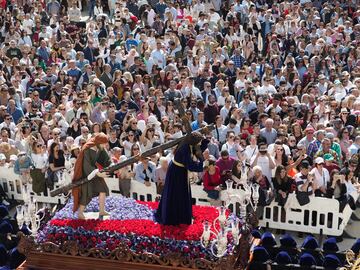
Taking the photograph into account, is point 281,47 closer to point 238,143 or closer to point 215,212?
point 238,143

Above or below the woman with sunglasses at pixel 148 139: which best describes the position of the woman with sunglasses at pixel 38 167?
below

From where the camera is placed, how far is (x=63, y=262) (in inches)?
611

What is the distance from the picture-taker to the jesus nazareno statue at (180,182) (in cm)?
1523

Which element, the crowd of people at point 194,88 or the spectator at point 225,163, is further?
the crowd of people at point 194,88

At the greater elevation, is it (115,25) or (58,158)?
(115,25)

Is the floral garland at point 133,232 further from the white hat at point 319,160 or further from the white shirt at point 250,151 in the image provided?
the white shirt at point 250,151

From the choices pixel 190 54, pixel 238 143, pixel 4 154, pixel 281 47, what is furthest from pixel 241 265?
pixel 281 47

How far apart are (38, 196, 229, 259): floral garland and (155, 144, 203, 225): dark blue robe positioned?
19cm

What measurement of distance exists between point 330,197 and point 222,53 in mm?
9359

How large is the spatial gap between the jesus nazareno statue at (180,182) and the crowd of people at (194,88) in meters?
Answer: 0.77

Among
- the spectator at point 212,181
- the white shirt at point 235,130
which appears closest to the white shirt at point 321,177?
the spectator at point 212,181

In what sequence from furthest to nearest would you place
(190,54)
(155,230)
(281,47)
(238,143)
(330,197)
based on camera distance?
(281,47)
(190,54)
(238,143)
(330,197)
(155,230)

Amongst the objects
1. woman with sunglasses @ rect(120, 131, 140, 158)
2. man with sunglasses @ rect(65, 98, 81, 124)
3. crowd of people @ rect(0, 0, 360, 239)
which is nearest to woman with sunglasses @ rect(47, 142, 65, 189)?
crowd of people @ rect(0, 0, 360, 239)

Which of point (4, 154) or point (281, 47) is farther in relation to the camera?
point (281, 47)
